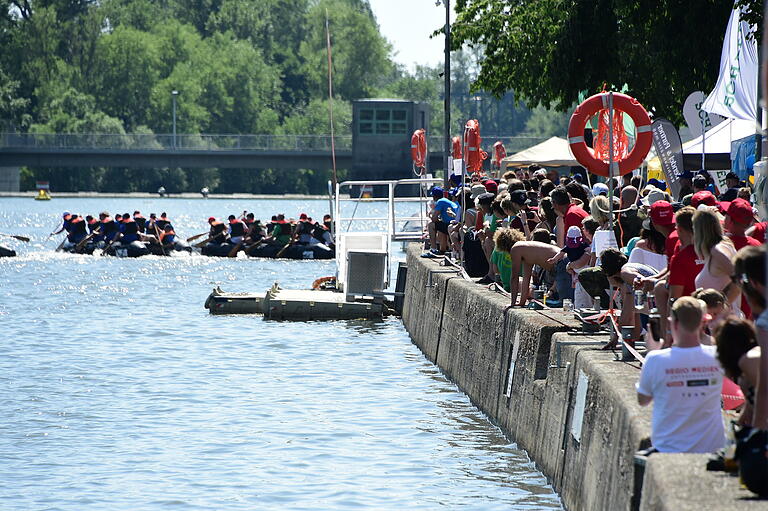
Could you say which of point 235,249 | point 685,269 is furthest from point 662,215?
point 235,249

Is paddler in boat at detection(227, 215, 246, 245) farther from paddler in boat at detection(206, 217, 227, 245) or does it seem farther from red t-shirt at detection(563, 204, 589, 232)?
red t-shirt at detection(563, 204, 589, 232)

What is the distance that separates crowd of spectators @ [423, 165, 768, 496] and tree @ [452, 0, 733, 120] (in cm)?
629

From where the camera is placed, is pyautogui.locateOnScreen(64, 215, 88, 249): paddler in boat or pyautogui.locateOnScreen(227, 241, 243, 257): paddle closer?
pyautogui.locateOnScreen(227, 241, 243, 257): paddle

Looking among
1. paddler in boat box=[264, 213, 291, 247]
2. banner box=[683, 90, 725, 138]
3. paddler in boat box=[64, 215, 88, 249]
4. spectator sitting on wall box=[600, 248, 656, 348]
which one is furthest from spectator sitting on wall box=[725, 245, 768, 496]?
paddler in boat box=[64, 215, 88, 249]

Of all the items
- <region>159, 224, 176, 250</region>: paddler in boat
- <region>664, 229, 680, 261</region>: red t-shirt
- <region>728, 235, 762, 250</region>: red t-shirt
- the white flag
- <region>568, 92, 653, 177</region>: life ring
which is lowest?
<region>159, 224, 176, 250</region>: paddler in boat

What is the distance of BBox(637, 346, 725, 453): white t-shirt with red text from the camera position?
7.81m

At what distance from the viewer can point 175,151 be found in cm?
10019

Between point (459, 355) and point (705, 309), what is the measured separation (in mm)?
10202

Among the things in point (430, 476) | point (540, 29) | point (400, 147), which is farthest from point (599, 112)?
point (400, 147)

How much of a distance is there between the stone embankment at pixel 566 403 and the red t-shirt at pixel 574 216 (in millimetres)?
982

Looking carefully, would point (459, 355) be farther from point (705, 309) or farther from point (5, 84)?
point (5, 84)

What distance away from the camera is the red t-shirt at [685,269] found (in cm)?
974

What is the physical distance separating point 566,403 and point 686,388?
12.2 feet

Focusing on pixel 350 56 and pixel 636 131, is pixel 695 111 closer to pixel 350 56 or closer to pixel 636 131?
pixel 636 131
